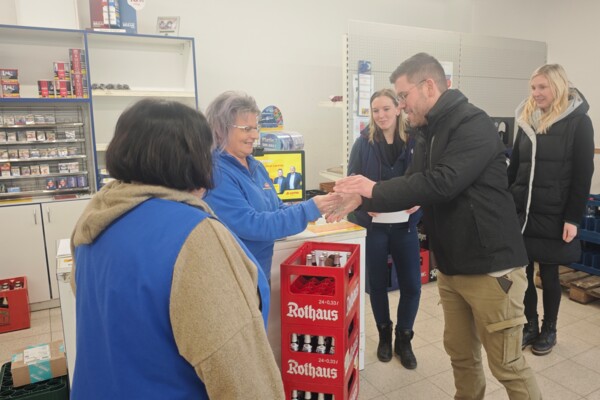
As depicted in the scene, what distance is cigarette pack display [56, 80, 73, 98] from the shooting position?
373 cm

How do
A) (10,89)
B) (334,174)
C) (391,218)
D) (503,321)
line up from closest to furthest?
(503,321) < (391,218) < (10,89) < (334,174)

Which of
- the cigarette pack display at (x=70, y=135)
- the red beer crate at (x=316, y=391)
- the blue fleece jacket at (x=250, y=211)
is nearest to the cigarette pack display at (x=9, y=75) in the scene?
the cigarette pack display at (x=70, y=135)

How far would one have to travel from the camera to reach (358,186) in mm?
1986

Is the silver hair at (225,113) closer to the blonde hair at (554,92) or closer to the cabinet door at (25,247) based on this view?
the blonde hair at (554,92)

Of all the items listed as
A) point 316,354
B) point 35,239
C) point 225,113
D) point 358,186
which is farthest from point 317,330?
point 35,239

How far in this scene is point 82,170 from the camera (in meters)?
4.13

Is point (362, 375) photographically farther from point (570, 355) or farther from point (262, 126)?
point (262, 126)

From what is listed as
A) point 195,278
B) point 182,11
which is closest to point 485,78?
point 182,11

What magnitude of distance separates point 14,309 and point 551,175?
12.8 feet

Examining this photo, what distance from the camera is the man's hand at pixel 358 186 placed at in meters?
1.93

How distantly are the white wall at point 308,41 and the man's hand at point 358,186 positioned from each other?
9.27 ft

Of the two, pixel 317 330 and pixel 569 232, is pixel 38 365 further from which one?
pixel 569 232

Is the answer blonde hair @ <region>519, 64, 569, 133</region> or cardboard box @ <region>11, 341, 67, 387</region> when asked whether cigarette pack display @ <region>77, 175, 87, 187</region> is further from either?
blonde hair @ <region>519, 64, 569, 133</region>

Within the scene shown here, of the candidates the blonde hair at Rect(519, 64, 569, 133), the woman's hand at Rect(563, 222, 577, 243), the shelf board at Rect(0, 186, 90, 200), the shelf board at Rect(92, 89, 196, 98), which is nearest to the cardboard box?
the shelf board at Rect(0, 186, 90, 200)
